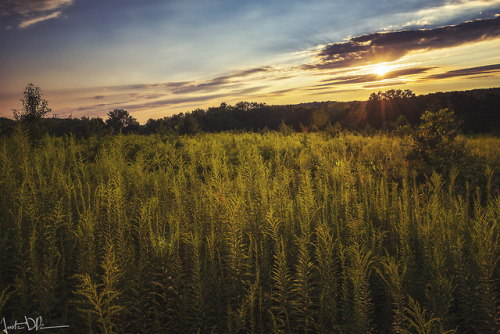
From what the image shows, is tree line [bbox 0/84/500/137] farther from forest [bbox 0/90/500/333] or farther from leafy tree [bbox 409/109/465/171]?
forest [bbox 0/90/500/333]

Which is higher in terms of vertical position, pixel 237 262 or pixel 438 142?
pixel 438 142

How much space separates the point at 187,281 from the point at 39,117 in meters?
10.2

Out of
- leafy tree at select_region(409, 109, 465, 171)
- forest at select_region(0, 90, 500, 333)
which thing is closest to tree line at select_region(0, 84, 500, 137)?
leafy tree at select_region(409, 109, 465, 171)

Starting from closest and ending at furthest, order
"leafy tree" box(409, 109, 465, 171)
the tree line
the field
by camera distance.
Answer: the field
"leafy tree" box(409, 109, 465, 171)
the tree line

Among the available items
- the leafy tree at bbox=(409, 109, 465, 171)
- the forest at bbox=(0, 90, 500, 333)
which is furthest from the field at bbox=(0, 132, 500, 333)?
the leafy tree at bbox=(409, 109, 465, 171)

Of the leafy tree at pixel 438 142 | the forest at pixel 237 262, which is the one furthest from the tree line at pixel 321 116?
the forest at pixel 237 262

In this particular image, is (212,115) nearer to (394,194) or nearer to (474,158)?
(474,158)

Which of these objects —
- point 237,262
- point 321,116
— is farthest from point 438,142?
point 321,116

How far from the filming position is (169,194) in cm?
484

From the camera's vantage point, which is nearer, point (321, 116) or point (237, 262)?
point (237, 262)

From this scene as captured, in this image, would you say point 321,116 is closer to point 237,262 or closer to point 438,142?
point 438,142

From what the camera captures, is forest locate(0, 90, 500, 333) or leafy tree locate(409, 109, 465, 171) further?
leafy tree locate(409, 109, 465, 171)

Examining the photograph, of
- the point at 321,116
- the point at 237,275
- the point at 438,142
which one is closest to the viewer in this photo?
the point at 237,275

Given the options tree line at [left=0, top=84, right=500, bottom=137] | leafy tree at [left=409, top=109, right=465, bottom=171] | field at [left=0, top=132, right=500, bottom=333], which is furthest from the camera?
tree line at [left=0, top=84, right=500, bottom=137]
